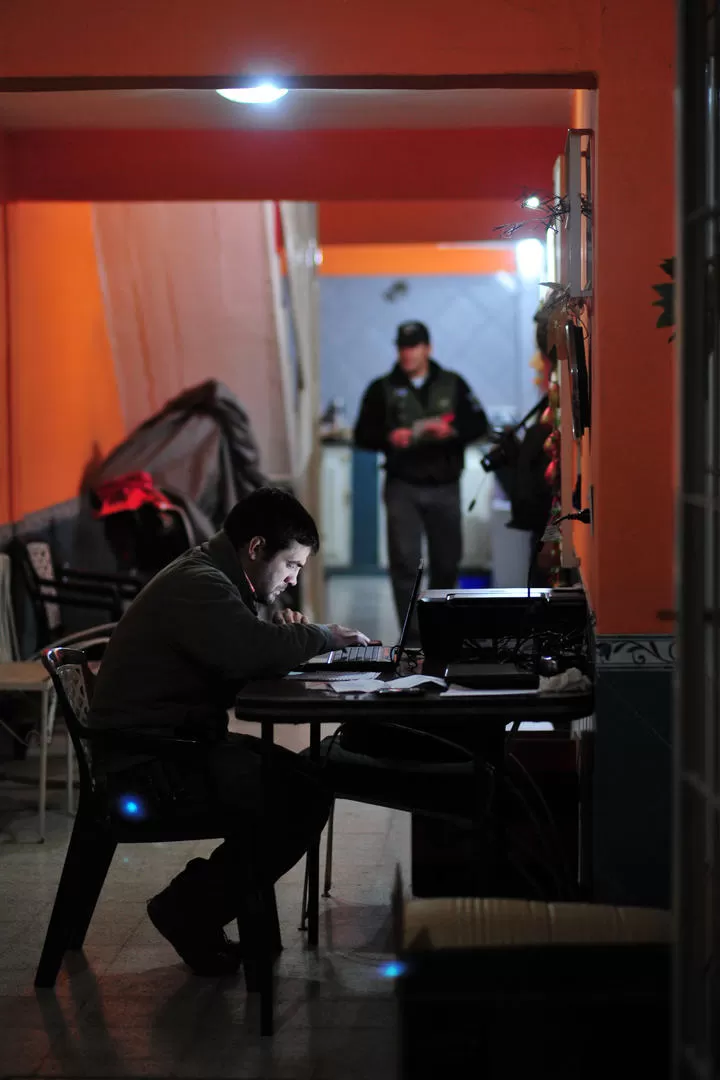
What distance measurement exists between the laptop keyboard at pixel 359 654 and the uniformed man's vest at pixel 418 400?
12.2 feet

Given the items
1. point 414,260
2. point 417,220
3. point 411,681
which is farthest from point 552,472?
point 414,260

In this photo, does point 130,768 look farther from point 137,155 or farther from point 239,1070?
point 137,155

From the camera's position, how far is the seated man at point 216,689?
3369mm

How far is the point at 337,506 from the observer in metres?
11.8

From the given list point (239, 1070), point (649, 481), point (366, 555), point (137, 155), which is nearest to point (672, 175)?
point (649, 481)

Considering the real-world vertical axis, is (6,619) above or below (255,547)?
below

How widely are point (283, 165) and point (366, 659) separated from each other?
Result: 137 inches

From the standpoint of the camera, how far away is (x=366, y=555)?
12078mm

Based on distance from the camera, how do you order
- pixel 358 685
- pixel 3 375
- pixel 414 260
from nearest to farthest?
pixel 358 685 → pixel 3 375 → pixel 414 260

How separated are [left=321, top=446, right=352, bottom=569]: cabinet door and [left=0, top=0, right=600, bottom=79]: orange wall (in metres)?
7.76

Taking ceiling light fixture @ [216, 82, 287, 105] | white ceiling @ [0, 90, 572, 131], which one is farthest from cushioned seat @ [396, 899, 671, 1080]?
white ceiling @ [0, 90, 572, 131]

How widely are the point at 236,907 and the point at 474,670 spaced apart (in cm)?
84

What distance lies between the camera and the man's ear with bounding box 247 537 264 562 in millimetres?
3599

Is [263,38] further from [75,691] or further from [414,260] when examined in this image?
[414,260]
